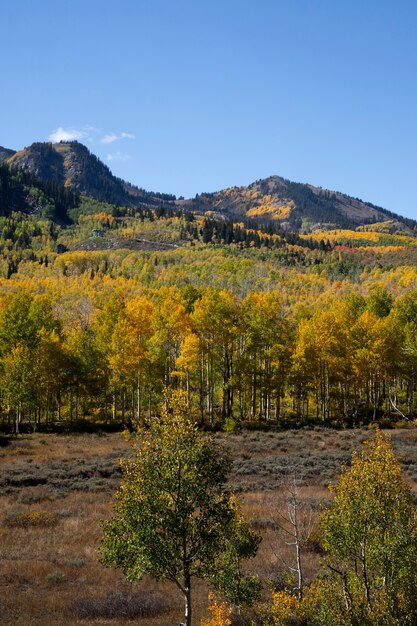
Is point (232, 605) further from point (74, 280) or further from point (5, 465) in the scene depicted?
point (74, 280)

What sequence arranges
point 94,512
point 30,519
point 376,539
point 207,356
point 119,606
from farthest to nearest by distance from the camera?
point 207,356
point 94,512
point 30,519
point 119,606
point 376,539

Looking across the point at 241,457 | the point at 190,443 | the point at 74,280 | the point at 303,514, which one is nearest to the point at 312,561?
the point at 303,514

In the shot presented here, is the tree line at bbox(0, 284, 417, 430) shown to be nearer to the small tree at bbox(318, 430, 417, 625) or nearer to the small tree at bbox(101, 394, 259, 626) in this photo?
the small tree at bbox(101, 394, 259, 626)

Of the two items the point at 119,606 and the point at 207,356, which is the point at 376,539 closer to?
the point at 119,606

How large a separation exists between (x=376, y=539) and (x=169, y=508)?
5.47 m

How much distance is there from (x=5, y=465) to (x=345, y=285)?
11872 cm

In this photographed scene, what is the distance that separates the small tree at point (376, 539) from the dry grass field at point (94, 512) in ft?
16.5

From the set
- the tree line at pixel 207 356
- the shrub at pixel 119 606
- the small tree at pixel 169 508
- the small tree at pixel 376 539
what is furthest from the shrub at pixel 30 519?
the tree line at pixel 207 356

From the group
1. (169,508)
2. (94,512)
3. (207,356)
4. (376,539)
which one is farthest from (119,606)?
(207,356)

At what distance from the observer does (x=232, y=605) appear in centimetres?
1681

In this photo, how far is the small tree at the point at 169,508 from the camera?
39.7 ft

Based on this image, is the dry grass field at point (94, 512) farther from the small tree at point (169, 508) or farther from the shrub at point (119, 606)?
the small tree at point (169, 508)

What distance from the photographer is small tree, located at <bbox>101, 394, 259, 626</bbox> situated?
1209 cm

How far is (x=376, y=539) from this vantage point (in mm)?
12359
